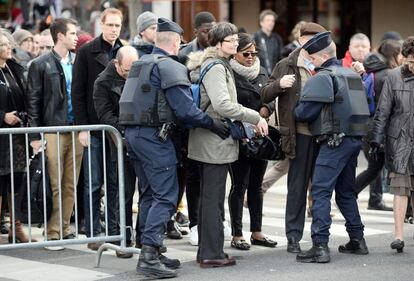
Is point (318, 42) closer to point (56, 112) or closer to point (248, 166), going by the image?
point (248, 166)

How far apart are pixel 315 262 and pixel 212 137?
4.60 feet

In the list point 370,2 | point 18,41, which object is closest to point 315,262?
point 18,41

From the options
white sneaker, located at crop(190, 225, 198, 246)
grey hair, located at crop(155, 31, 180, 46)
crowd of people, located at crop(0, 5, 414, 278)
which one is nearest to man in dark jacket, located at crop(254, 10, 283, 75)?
crowd of people, located at crop(0, 5, 414, 278)

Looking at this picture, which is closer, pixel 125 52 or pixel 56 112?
pixel 125 52

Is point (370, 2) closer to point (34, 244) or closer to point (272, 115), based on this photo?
point (272, 115)

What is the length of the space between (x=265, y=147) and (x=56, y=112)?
196 cm

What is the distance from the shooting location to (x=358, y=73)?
31.3 ft

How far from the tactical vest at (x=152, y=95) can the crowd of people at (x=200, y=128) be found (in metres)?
0.01

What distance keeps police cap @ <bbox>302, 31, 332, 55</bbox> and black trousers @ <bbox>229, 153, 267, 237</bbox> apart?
118 cm

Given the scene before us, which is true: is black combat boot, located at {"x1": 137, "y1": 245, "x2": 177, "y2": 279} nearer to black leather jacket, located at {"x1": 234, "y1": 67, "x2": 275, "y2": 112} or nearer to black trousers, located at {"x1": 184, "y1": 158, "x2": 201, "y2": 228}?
black trousers, located at {"x1": 184, "y1": 158, "x2": 201, "y2": 228}

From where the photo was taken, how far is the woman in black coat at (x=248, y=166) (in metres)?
9.45

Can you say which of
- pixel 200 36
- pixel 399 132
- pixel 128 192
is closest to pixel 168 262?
pixel 128 192

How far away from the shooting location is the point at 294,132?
30.5ft

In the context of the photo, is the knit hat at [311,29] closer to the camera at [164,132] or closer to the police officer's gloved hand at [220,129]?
the police officer's gloved hand at [220,129]
